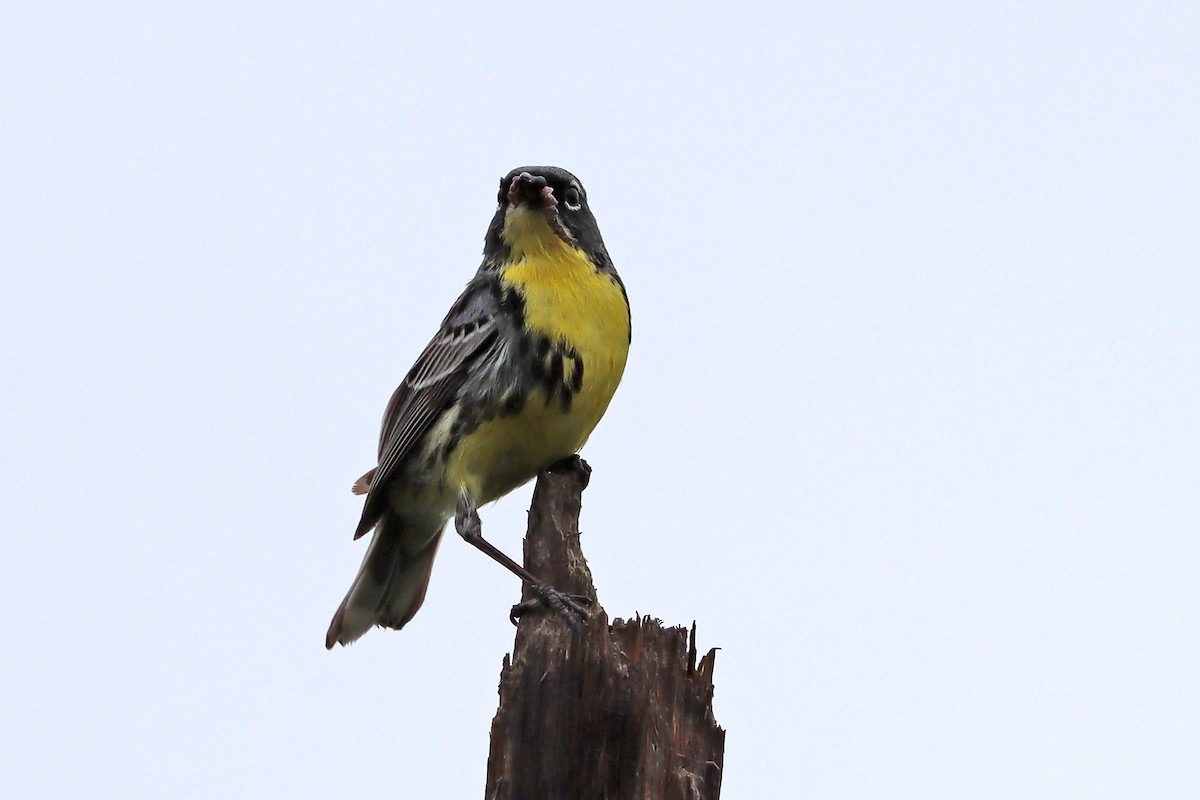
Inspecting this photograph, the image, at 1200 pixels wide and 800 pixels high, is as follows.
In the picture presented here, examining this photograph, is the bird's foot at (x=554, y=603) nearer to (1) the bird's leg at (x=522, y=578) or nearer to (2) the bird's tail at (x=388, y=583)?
(1) the bird's leg at (x=522, y=578)

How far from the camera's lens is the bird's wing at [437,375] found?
26.1 feet

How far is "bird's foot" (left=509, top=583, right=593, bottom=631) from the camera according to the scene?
247 inches

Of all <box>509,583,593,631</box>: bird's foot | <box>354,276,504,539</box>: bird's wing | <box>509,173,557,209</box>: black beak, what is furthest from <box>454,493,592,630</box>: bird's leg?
<box>509,173,557,209</box>: black beak

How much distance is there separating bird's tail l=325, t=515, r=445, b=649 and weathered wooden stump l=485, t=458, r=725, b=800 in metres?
2.87

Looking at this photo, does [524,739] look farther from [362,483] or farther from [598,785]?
[362,483]

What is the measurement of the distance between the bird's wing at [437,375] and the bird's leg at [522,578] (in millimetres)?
537

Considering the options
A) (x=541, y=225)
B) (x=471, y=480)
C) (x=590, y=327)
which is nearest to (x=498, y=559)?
(x=471, y=480)

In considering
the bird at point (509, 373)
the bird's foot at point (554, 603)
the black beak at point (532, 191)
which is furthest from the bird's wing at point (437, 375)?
the bird's foot at point (554, 603)

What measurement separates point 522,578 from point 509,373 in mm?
1312

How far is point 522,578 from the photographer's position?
6914 millimetres

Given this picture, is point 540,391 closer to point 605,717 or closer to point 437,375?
point 437,375

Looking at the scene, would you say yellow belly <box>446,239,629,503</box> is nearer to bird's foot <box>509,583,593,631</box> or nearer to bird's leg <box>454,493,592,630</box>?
bird's leg <box>454,493,592,630</box>

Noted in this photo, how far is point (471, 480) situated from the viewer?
25.9ft

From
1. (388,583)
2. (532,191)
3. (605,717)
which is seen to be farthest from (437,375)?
(605,717)
